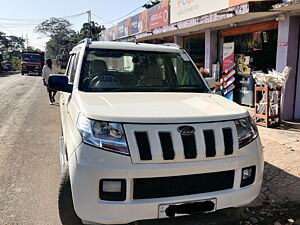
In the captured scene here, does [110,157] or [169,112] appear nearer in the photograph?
[110,157]

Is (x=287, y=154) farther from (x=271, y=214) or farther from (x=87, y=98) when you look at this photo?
(x=87, y=98)

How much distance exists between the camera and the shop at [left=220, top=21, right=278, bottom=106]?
9095 millimetres

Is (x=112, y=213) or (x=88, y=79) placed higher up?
(x=88, y=79)

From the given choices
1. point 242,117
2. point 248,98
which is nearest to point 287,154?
point 242,117

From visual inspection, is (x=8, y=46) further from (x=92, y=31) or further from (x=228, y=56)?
(x=228, y=56)

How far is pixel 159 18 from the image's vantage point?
1493cm

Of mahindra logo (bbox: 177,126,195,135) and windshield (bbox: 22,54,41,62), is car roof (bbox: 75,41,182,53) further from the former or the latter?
windshield (bbox: 22,54,41,62)

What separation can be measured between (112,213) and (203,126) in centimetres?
101

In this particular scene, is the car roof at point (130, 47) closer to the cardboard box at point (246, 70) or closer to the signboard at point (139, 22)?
the cardboard box at point (246, 70)

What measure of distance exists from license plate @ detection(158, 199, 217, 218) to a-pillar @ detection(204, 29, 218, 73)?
32.4ft

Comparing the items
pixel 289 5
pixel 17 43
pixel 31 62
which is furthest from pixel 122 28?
pixel 17 43

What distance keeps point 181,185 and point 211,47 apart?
9.98 metres

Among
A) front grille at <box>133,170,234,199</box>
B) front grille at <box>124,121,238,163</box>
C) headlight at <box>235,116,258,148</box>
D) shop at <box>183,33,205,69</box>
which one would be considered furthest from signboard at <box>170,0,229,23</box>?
front grille at <box>133,170,234,199</box>

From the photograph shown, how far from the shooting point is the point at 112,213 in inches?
92.7
